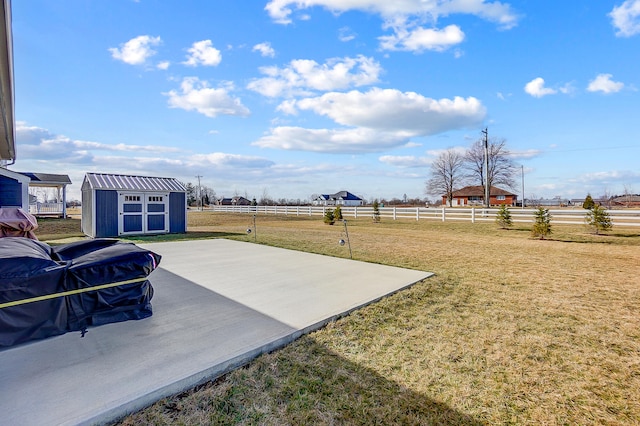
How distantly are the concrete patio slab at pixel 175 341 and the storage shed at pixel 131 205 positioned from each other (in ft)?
26.1

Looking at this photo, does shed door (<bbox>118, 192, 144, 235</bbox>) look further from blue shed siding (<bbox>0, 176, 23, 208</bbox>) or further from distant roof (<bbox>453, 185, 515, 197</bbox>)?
distant roof (<bbox>453, 185, 515, 197</bbox>)

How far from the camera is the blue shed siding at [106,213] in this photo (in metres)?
10.9

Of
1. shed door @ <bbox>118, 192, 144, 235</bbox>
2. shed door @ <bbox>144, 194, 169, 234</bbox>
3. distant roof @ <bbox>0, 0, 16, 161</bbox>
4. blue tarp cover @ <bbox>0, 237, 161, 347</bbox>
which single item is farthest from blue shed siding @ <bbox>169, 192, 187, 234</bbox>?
blue tarp cover @ <bbox>0, 237, 161, 347</bbox>

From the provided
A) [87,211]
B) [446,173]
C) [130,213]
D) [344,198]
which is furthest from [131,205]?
[344,198]

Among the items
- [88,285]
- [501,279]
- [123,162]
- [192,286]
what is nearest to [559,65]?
[501,279]

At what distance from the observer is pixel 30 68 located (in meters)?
6.54

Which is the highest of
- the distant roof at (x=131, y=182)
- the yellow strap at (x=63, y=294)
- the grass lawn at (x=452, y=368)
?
the distant roof at (x=131, y=182)

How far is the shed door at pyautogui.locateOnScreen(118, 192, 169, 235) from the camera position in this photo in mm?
11406

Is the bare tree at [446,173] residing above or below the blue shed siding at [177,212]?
above

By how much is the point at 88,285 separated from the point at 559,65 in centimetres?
1858

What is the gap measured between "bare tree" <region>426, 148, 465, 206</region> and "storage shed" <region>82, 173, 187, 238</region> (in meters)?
32.9

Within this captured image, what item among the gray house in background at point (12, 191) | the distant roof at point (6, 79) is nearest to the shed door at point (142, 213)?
the gray house in background at point (12, 191)

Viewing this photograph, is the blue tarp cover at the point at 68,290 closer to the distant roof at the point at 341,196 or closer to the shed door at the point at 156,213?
the shed door at the point at 156,213

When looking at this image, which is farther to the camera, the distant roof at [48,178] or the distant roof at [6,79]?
the distant roof at [48,178]
